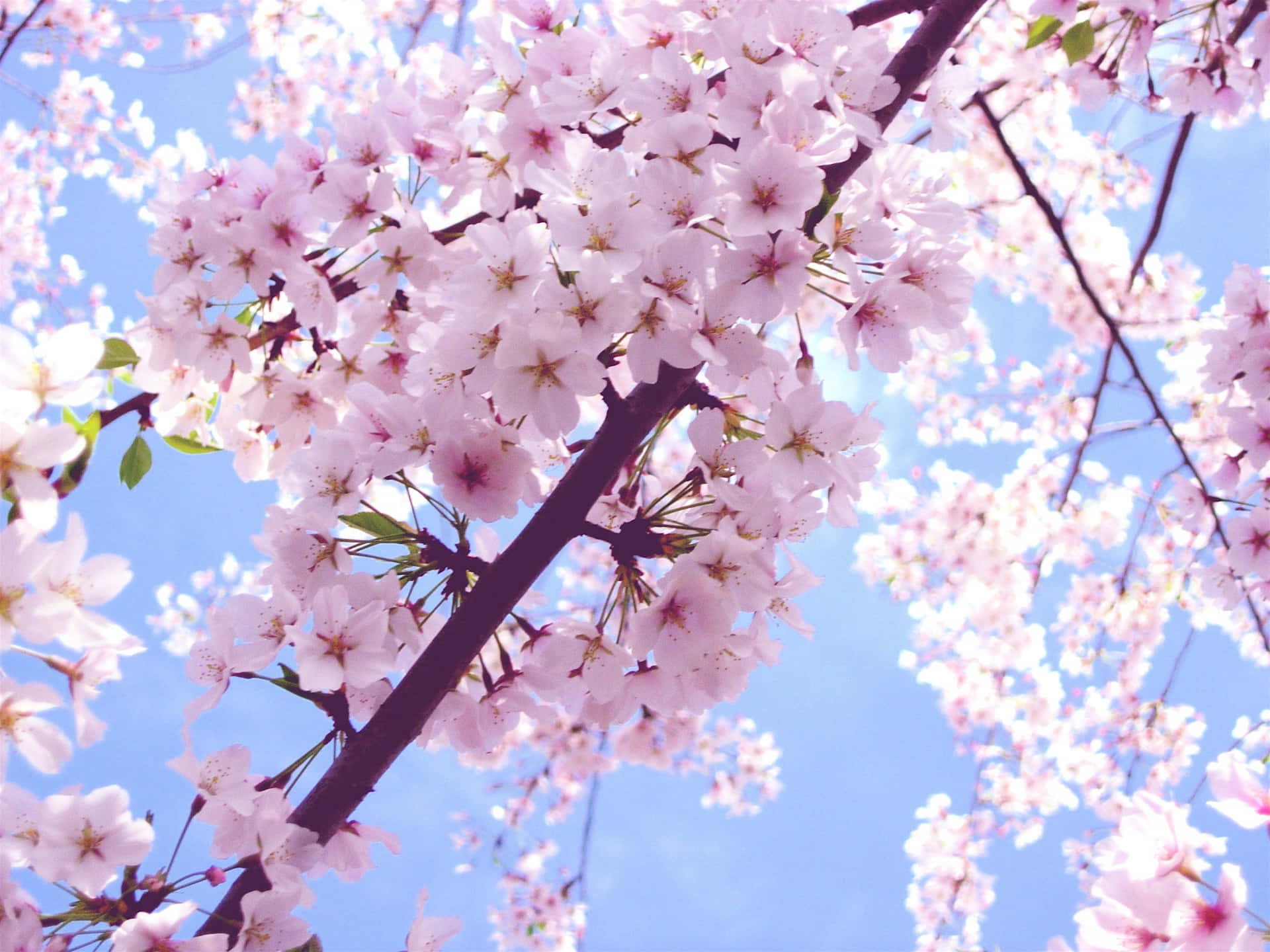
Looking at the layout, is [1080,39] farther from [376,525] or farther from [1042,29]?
[376,525]

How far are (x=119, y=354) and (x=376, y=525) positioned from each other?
2.28 ft

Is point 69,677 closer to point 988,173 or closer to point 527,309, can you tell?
point 527,309

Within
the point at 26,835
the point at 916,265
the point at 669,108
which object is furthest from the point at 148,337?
the point at 916,265

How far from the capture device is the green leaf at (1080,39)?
6.71 ft

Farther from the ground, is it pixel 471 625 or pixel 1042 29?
pixel 1042 29

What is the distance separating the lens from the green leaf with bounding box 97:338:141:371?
5.39 feet

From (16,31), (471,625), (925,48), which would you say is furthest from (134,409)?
(16,31)

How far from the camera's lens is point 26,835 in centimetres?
123

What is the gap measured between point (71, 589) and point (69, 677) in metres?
0.19

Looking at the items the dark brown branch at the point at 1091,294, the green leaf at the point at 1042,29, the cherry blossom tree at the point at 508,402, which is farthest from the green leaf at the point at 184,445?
the dark brown branch at the point at 1091,294

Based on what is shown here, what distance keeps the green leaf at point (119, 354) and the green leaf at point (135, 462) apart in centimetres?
15

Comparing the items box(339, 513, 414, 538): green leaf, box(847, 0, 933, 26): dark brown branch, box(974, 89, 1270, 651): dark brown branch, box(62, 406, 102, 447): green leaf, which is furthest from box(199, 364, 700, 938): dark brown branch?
box(974, 89, 1270, 651): dark brown branch

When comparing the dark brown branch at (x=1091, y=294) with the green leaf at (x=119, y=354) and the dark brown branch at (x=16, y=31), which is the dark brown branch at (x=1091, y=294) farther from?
the dark brown branch at (x=16, y=31)

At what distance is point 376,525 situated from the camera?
1422 millimetres
